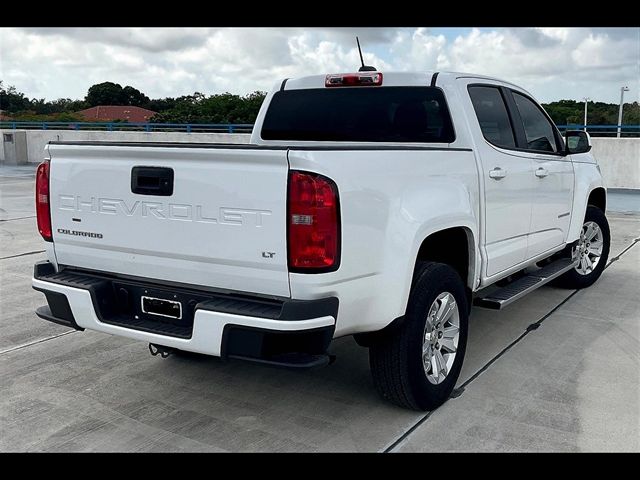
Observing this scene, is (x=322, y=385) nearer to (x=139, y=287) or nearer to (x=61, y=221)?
(x=139, y=287)

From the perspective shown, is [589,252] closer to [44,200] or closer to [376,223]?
[376,223]

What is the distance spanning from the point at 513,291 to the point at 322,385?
1.59 m

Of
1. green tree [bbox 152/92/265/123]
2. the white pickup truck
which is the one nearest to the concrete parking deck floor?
the white pickup truck

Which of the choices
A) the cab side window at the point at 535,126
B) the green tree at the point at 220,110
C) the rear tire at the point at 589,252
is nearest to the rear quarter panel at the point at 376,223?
the cab side window at the point at 535,126

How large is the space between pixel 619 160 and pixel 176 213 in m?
13.8

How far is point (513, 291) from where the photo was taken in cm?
464

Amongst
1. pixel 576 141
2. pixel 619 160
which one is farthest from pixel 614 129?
pixel 576 141

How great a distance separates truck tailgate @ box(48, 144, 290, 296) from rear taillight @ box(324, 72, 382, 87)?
181cm

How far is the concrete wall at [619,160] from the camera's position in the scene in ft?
47.3

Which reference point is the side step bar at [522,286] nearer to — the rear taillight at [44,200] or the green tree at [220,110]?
the rear taillight at [44,200]

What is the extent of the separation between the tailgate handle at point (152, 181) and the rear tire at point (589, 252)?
442 centimetres

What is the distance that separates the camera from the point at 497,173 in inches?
167

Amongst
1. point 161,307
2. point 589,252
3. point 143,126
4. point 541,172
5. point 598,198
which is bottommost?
point 589,252
